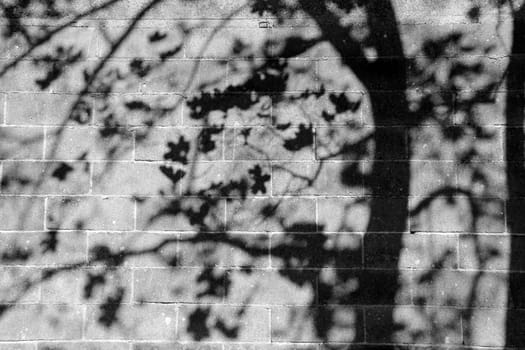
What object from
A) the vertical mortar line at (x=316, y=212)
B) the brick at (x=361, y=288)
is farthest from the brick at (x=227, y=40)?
the brick at (x=361, y=288)

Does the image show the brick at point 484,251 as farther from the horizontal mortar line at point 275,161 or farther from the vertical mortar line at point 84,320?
the vertical mortar line at point 84,320

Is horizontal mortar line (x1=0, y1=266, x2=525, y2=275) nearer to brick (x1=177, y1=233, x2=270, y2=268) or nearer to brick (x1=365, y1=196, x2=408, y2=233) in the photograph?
brick (x1=177, y1=233, x2=270, y2=268)

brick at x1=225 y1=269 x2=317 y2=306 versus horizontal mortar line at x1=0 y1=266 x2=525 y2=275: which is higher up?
horizontal mortar line at x1=0 y1=266 x2=525 y2=275

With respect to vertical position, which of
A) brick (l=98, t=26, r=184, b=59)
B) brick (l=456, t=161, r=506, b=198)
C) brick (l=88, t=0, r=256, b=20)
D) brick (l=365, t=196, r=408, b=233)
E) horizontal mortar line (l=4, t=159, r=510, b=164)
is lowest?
brick (l=365, t=196, r=408, b=233)

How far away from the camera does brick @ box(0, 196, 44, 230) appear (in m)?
4.09

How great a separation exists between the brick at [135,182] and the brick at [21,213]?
0.55m

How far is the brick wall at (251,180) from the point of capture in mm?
4004

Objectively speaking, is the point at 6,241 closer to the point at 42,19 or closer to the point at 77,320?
the point at 77,320

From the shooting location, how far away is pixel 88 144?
416 centimetres

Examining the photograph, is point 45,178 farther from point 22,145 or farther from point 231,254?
point 231,254

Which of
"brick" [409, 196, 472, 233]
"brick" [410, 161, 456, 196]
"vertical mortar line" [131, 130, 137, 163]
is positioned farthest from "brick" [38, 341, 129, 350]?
"brick" [410, 161, 456, 196]

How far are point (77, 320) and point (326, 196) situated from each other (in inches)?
98.1

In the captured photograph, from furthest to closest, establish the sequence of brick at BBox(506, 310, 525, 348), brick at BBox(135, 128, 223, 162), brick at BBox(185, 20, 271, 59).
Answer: brick at BBox(185, 20, 271, 59)
brick at BBox(135, 128, 223, 162)
brick at BBox(506, 310, 525, 348)

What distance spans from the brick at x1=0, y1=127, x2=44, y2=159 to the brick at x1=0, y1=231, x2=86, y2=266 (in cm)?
71
